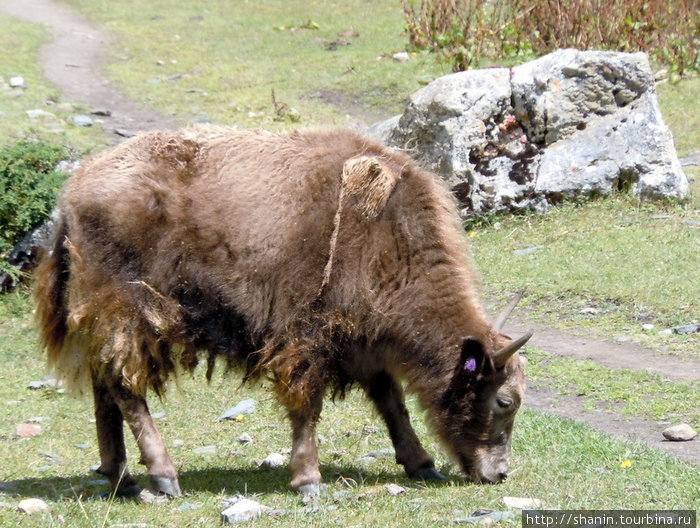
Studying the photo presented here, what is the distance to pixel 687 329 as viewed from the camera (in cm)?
801

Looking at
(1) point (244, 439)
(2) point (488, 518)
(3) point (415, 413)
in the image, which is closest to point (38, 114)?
(1) point (244, 439)

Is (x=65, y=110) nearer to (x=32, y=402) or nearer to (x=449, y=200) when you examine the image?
(x=32, y=402)

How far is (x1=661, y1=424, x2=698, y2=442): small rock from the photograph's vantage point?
6.04 meters

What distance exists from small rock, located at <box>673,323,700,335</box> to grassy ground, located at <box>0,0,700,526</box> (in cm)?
12

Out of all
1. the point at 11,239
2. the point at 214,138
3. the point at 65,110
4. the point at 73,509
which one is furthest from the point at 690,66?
the point at 73,509

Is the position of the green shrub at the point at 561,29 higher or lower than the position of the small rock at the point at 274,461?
higher

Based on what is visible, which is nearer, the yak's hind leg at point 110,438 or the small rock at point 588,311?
the yak's hind leg at point 110,438

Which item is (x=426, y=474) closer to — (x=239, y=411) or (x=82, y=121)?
(x=239, y=411)

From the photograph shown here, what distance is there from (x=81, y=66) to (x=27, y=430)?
44.2 ft

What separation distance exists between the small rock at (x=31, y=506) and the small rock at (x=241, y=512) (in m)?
0.94

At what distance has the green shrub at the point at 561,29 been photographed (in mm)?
15719

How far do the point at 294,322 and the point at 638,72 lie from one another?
7.63m

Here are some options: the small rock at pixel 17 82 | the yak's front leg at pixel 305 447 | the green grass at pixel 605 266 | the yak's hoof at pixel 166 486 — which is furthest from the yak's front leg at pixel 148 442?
the small rock at pixel 17 82

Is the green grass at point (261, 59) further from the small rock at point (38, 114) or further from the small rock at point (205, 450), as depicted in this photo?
the small rock at point (205, 450)
